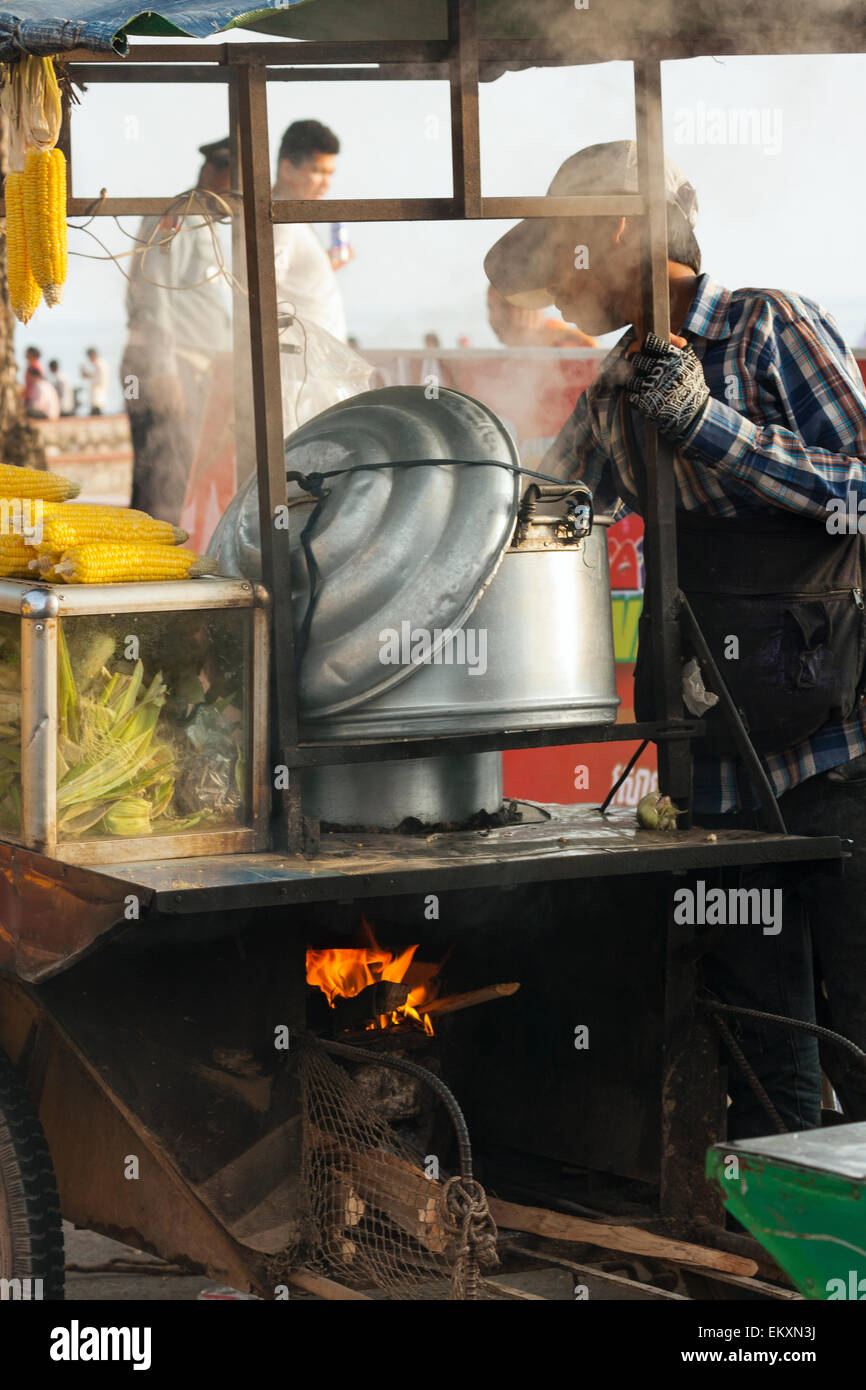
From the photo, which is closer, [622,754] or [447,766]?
[447,766]

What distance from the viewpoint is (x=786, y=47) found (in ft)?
11.6

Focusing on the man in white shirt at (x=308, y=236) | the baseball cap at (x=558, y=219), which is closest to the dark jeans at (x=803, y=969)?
the baseball cap at (x=558, y=219)

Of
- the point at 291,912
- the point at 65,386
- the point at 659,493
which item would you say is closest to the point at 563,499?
the point at 659,493

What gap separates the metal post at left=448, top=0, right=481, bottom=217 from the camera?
3348 mm

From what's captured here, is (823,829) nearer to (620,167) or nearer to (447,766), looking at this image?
(447,766)

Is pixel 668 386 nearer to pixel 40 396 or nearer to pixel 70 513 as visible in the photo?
pixel 70 513

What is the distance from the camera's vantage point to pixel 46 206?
10.8ft

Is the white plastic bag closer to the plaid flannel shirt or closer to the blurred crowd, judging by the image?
the plaid flannel shirt

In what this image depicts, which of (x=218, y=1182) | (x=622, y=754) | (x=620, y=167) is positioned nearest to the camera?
(x=218, y=1182)

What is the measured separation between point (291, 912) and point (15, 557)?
90 cm

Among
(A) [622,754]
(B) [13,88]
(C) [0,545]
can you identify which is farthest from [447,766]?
(A) [622,754]

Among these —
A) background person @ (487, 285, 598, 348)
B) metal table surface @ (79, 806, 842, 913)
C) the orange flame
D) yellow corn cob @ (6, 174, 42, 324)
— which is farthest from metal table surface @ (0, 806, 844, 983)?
background person @ (487, 285, 598, 348)

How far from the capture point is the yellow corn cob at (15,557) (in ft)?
10.9
